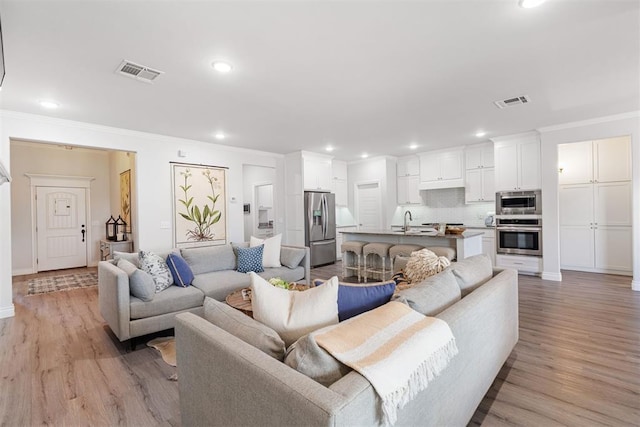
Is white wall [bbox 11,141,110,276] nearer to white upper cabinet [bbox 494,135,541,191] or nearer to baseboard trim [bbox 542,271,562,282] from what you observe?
white upper cabinet [bbox 494,135,541,191]

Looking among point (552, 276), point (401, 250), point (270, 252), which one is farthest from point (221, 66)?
point (552, 276)

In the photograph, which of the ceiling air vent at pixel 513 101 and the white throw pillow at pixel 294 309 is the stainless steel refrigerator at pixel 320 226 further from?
the white throw pillow at pixel 294 309

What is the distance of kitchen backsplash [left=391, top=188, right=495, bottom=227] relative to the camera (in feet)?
21.3

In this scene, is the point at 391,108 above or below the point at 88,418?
above

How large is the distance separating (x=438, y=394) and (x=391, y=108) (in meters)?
3.36

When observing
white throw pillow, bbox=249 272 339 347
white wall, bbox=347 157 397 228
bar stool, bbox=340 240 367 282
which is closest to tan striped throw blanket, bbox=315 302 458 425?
white throw pillow, bbox=249 272 339 347

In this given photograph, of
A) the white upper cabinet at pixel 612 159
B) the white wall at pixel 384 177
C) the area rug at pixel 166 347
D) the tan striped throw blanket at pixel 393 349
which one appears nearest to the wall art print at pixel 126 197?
the area rug at pixel 166 347

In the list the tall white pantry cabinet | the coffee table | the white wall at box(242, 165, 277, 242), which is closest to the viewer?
the coffee table

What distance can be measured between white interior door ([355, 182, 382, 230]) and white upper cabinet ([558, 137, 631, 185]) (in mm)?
3707

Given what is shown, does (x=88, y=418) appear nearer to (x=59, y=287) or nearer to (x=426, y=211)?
(x=59, y=287)

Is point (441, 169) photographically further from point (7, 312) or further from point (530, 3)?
point (7, 312)

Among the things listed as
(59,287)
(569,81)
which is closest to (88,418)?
(59,287)

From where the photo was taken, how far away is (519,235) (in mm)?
5410

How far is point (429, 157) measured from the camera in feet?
22.6
